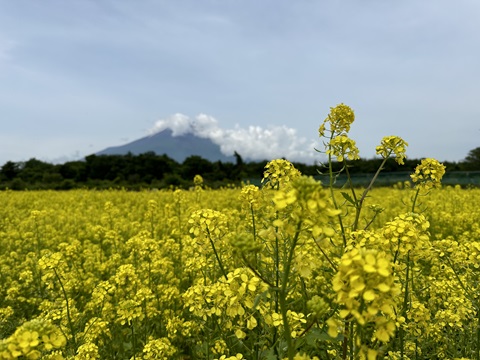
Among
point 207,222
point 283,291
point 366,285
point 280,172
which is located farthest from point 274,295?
point 366,285

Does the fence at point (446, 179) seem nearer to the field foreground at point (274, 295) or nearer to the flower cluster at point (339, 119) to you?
the field foreground at point (274, 295)

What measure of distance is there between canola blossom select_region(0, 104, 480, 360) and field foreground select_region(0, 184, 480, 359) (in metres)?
0.01

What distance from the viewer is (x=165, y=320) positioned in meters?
4.12

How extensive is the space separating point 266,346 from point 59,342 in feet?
4.82

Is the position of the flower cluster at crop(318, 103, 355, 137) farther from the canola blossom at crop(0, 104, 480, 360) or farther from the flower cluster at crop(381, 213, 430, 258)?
the flower cluster at crop(381, 213, 430, 258)

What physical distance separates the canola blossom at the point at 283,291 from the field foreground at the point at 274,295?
0.01 m

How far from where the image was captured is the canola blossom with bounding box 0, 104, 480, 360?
1306mm

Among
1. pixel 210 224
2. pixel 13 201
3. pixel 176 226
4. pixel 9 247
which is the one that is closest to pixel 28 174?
pixel 13 201

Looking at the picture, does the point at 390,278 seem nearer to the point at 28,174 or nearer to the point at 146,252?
the point at 146,252

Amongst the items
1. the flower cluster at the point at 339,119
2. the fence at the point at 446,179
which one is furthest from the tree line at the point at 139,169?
the flower cluster at the point at 339,119

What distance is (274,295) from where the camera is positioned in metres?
2.53

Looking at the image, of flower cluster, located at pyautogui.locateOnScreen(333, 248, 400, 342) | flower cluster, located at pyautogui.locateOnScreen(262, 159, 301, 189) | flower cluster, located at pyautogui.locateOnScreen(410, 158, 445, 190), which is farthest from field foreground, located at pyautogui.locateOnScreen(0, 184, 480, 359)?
flower cluster, located at pyautogui.locateOnScreen(410, 158, 445, 190)

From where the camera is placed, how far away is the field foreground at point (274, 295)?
1305mm

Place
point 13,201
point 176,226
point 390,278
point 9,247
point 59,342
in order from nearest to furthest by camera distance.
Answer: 1. point 390,278
2. point 59,342
3. point 176,226
4. point 9,247
5. point 13,201
